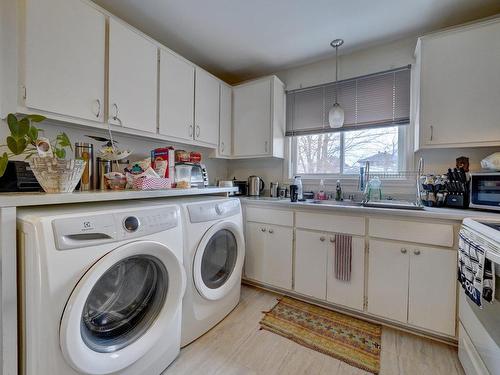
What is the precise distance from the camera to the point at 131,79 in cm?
168

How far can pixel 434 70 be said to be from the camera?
5.74 feet

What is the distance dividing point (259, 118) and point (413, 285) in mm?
1989

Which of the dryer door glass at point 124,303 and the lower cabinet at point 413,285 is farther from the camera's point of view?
the lower cabinet at point 413,285

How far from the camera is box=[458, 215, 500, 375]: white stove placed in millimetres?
940

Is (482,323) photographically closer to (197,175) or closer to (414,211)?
(414,211)

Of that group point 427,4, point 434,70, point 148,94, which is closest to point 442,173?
point 434,70

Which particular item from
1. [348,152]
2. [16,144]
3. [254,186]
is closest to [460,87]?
[348,152]

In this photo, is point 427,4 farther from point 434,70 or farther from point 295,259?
point 295,259

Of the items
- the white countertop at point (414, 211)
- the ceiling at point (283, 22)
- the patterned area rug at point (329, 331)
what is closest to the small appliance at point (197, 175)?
the white countertop at point (414, 211)

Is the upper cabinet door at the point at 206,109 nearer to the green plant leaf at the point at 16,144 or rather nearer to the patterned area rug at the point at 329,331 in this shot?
the green plant leaf at the point at 16,144

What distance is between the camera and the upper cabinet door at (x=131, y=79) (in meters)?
1.58

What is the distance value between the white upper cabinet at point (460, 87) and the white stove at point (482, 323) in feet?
2.45

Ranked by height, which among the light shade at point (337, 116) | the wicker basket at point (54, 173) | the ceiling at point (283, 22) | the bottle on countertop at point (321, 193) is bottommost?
the bottle on countertop at point (321, 193)

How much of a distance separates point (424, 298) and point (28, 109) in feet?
8.73
